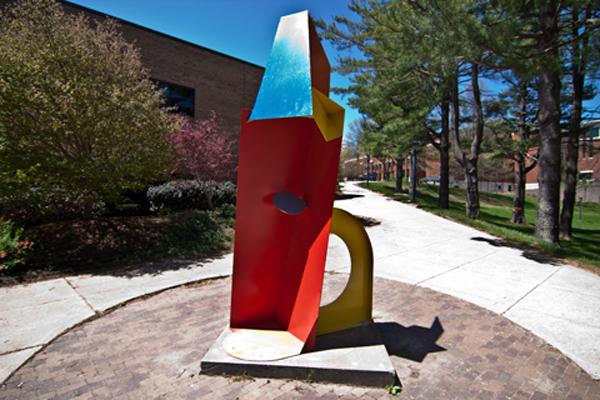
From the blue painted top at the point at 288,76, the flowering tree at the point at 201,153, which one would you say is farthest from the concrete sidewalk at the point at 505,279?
the flowering tree at the point at 201,153

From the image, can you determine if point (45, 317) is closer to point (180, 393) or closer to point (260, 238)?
point (180, 393)

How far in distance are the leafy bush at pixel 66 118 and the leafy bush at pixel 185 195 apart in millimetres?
3752

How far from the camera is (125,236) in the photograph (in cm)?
803

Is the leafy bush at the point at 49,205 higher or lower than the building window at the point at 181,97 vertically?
lower

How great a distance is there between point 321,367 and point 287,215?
4.87ft

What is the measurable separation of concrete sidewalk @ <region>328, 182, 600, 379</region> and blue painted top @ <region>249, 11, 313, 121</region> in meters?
3.81

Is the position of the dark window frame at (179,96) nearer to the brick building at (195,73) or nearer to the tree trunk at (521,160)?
the brick building at (195,73)

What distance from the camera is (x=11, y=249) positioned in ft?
19.0

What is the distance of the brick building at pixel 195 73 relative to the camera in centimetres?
1587

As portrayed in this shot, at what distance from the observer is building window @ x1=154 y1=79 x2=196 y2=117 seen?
55.3ft

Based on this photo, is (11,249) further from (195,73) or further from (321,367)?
(195,73)

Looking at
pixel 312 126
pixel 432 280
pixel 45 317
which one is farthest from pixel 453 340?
pixel 45 317

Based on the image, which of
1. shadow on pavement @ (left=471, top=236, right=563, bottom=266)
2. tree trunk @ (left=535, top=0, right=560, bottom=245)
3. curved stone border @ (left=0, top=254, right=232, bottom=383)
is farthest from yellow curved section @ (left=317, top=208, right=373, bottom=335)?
tree trunk @ (left=535, top=0, right=560, bottom=245)

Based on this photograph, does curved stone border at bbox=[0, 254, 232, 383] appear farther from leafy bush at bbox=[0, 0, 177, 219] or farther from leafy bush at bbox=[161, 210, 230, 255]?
leafy bush at bbox=[0, 0, 177, 219]
